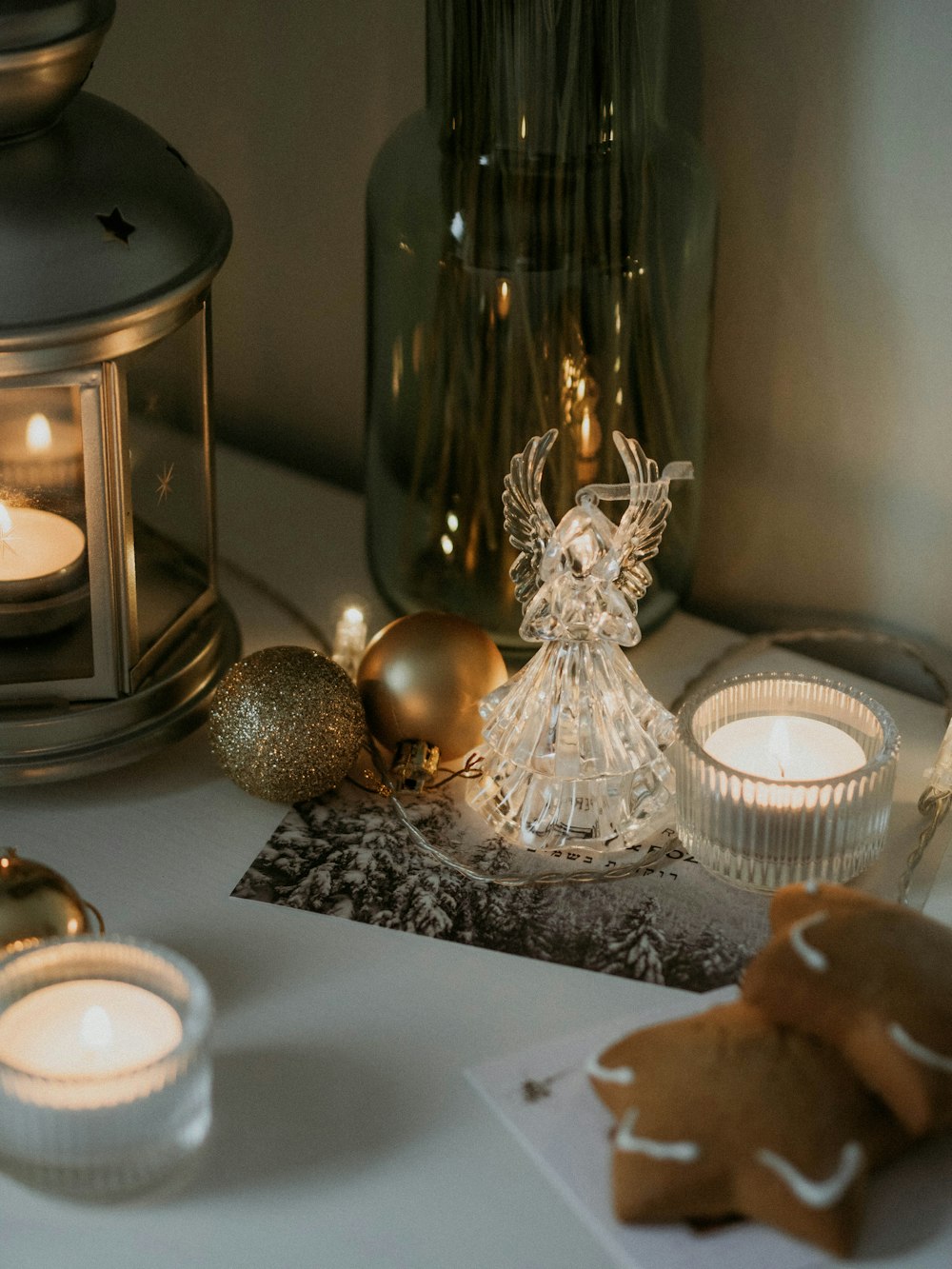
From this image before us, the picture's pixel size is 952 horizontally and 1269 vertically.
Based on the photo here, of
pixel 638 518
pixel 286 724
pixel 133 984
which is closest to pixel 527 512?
pixel 638 518

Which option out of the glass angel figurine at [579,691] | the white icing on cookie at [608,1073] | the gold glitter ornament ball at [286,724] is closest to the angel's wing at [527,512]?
the glass angel figurine at [579,691]

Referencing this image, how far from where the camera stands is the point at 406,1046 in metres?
0.57

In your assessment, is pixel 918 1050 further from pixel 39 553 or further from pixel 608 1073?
pixel 39 553

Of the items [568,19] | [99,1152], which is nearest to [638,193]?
[568,19]

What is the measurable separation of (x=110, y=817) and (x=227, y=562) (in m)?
0.26

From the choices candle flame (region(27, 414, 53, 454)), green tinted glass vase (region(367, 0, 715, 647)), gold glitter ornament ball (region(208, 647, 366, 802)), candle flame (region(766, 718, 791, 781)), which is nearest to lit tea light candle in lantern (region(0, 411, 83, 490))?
candle flame (region(27, 414, 53, 454))

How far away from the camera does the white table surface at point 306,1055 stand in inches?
19.0

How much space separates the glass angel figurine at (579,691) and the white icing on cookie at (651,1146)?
21 centimetres

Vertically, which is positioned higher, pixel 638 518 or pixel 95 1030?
pixel 638 518

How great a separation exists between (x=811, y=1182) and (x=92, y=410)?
1.36 feet

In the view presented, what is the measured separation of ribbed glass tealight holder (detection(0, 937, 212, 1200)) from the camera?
0.48 m

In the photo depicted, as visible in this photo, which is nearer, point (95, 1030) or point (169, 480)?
point (95, 1030)

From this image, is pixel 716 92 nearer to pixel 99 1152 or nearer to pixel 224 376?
pixel 224 376

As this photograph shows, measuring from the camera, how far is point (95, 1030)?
508 millimetres
